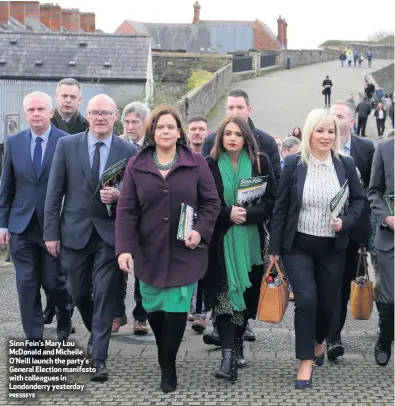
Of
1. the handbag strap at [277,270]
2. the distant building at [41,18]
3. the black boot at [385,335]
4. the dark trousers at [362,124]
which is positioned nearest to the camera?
the handbag strap at [277,270]

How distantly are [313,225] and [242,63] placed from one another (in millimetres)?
47080

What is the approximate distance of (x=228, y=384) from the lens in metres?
5.92

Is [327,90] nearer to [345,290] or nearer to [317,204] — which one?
[345,290]

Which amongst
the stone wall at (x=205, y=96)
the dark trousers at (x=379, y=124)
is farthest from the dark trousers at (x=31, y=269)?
the dark trousers at (x=379, y=124)

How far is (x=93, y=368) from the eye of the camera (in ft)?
19.9

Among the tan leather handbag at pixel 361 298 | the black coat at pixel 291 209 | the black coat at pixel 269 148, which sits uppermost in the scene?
the black coat at pixel 269 148

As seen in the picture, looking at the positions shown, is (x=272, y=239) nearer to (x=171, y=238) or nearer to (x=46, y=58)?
(x=171, y=238)

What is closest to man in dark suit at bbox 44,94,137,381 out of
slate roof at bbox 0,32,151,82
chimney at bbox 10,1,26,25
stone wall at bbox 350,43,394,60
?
slate roof at bbox 0,32,151,82

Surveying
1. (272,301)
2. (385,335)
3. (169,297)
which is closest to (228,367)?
(272,301)

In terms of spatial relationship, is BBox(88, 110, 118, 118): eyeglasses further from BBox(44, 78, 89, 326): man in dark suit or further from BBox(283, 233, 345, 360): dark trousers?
BBox(283, 233, 345, 360): dark trousers

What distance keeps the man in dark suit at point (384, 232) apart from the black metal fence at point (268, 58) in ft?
169

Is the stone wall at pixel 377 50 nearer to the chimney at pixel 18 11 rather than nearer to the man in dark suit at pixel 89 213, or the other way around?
the chimney at pixel 18 11

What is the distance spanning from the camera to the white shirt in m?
5.95

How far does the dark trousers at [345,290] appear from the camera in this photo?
6.60m
